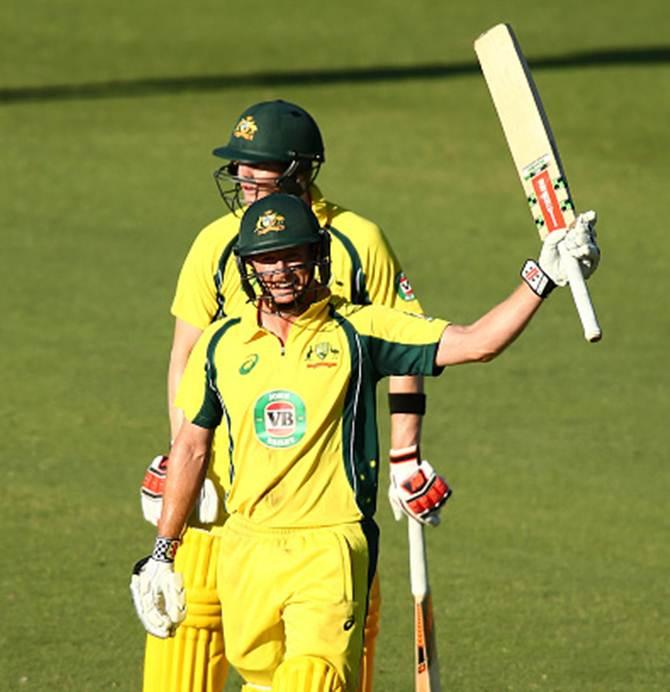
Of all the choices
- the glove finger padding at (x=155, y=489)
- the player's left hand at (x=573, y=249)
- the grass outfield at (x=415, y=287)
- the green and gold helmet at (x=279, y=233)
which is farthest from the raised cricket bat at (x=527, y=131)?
the grass outfield at (x=415, y=287)

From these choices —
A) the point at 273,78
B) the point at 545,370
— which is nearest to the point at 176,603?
the point at 545,370

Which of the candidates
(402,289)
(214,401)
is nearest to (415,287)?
(402,289)

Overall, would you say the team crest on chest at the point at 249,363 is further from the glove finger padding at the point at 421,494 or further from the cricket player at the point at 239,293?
the glove finger padding at the point at 421,494

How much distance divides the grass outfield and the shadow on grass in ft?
0.18

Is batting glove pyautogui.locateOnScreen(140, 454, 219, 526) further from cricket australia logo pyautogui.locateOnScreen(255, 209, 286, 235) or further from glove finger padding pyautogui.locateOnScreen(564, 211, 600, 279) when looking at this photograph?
glove finger padding pyautogui.locateOnScreen(564, 211, 600, 279)

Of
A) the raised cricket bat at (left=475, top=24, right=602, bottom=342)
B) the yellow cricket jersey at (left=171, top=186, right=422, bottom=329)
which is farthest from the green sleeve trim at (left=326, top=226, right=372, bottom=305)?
the raised cricket bat at (left=475, top=24, right=602, bottom=342)

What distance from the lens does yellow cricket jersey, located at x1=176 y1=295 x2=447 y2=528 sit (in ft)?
20.4

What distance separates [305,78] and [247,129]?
15.7 m

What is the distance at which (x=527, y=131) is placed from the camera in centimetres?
626

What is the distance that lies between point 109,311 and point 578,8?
13.0m

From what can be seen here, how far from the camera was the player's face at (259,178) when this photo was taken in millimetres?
7095

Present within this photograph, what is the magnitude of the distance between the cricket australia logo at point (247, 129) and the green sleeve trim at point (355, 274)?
420mm

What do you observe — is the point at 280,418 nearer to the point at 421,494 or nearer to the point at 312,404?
the point at 312,404

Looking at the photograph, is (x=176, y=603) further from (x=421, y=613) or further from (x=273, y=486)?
(x=421, y=613)
